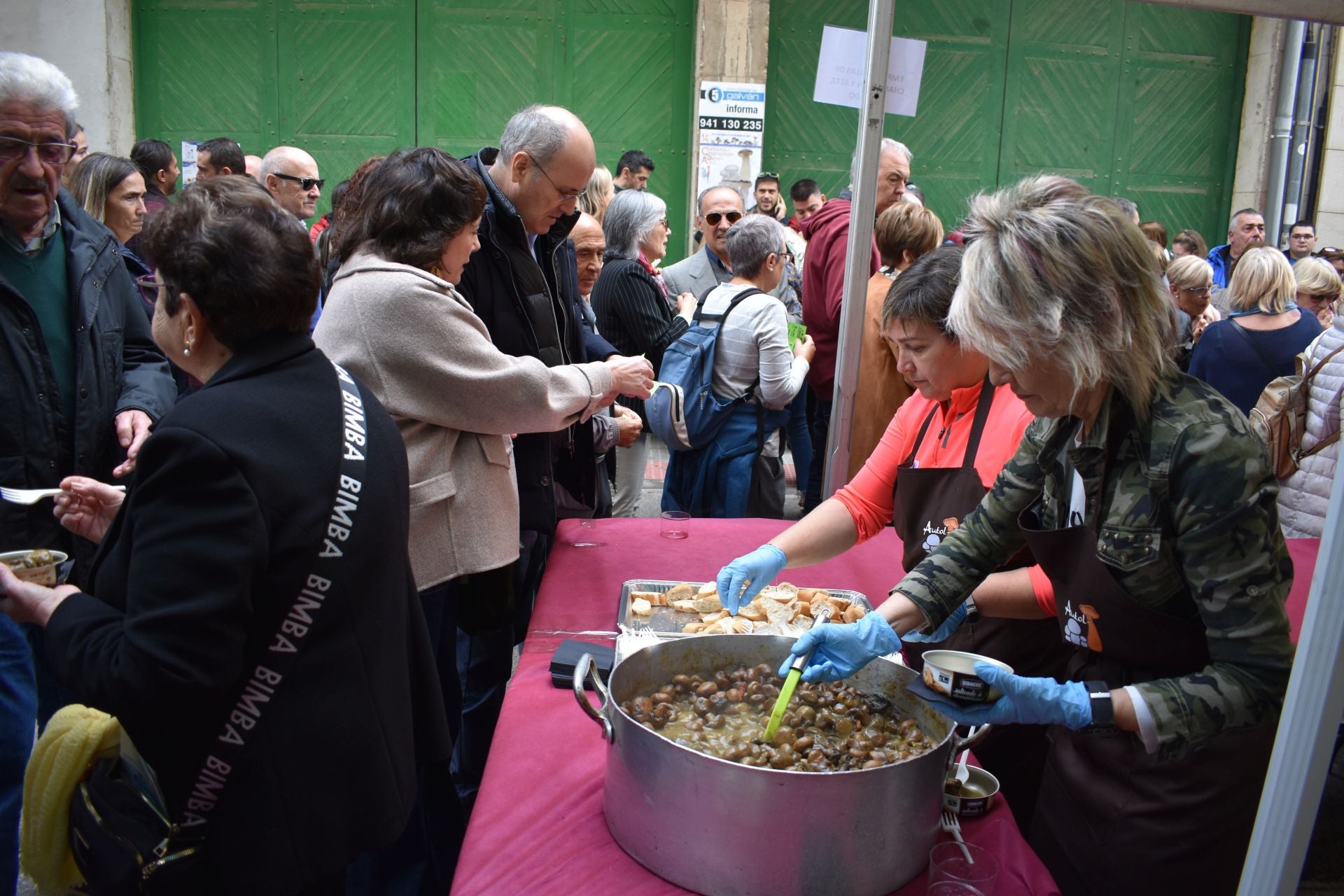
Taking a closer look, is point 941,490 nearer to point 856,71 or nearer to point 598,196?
point 856,71

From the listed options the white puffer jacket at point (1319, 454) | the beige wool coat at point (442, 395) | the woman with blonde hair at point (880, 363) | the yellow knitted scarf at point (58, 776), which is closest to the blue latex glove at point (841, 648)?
the beige wool coat at point (442, 395)

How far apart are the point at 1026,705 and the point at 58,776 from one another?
148 cm

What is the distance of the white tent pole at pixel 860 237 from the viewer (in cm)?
315

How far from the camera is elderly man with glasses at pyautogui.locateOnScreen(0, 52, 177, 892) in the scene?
2.14 meters

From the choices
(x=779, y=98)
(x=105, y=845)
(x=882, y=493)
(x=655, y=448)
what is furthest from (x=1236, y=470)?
(x=779, y=98)

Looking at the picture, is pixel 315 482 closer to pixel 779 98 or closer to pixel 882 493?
pixel 882 493

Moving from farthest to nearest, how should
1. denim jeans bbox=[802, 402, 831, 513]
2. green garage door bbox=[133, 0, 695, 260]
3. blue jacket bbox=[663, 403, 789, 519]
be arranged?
green garage door bbox=[133, 0, 695, 260] < denim jeans bbox=[802, 402, 831, 513] < blue jacket bbox=[663, 403, 789, 519]

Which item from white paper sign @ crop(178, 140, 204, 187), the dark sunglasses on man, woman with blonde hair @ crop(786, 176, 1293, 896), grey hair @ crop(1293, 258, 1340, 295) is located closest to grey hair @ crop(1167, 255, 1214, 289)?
grey hair @ crop(1293, 258, 1340, 295)

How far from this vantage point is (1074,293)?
146 cm

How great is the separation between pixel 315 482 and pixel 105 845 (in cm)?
63

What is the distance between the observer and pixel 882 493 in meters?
2.42

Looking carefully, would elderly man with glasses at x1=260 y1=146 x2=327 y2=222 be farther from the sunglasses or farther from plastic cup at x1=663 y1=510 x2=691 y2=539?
plastic cup at x1=663 y1=510 x2=691 y2=539

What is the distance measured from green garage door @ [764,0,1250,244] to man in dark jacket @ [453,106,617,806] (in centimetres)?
754

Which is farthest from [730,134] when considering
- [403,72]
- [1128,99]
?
[1128,99]
